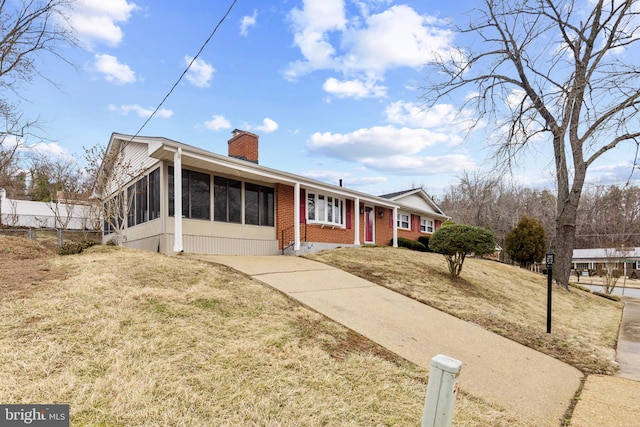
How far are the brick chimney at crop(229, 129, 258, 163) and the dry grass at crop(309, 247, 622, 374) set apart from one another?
18.3 ft

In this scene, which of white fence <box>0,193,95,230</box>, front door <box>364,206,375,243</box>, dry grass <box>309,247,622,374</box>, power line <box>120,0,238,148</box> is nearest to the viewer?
dry grass <box>309,247,622,374</box>

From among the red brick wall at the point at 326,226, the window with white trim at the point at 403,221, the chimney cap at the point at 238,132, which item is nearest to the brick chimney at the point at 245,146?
the chimney cap at the point at 238,132

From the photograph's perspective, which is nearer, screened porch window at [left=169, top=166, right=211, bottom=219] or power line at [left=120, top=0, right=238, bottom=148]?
power line at [left=120, top=0, right=238, bottom=148]

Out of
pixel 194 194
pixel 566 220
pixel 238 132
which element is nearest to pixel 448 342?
pixel 194 194

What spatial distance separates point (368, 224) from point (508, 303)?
1013cm

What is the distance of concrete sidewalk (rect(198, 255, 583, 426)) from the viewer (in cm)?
412

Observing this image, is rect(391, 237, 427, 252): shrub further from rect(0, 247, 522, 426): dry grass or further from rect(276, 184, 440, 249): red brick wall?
rect(0, 247, 522, 426): dry grass

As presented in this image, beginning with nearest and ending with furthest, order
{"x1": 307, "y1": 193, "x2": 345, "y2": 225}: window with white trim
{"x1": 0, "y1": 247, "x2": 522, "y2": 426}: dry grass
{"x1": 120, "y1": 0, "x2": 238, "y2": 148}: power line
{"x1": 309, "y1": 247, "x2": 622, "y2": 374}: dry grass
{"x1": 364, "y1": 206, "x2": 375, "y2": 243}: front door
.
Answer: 1. {"x1": 0, "y1": 247, "x2": 522, "y2": 426}: dry grass
2. {"x1": 309, "y1": 247, "x2": 622, "y2": 374}: dry grass
3. {"x1": 120, "y1": 0, "x2": 238, "y2": 148}: power line
4. {"x1": 307, "y1": 193, "x2": 345, "y2": 225}: window with white trim
5. {"x1": 364, "y1": 206, "x2": 375, "y2": 243}: front door

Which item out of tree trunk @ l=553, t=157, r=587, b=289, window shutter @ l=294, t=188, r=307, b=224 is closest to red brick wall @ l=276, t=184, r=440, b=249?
window shutter @ l=294, t=188, r=307, b=224

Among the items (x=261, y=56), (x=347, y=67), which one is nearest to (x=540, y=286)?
(x=347, y=67)

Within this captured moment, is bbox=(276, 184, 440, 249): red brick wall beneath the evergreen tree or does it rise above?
above

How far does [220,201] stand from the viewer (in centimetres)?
1265

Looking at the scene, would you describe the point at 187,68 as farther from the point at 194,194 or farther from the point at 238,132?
the point at 238,132

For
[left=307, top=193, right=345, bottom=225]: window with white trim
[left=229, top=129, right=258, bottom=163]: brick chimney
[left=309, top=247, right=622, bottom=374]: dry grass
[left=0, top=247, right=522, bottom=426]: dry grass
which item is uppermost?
[left=229, top=129, right=258, bottom=163]: brick chimney
